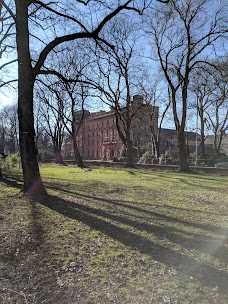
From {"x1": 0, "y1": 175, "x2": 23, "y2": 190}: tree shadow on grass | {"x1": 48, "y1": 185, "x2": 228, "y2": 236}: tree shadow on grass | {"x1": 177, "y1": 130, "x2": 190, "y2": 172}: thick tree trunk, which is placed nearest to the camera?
{"x1": 48, "y1": 185, "x2": 228, "y2": 236}: tree shadow on grass

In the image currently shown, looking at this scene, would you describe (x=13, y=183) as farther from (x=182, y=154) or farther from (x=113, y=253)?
(x=182, y=154)

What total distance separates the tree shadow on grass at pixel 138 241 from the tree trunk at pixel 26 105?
916 mm

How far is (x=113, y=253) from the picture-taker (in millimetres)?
4281

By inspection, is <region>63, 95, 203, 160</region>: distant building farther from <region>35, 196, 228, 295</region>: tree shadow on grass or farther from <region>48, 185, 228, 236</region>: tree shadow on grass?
<region>35, 196, 228, 295</region>: tree shadow on grass

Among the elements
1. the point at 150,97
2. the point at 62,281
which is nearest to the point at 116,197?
the point at 62,281

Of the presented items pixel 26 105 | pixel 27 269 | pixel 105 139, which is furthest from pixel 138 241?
pixel 105 139

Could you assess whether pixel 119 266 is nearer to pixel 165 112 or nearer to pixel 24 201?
pixel 24 201

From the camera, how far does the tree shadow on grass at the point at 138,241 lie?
3525 mm

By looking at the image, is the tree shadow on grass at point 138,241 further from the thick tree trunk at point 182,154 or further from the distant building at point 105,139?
the distant building at point 105,139

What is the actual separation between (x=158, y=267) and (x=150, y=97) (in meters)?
31.9

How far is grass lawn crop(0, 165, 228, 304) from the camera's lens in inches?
124

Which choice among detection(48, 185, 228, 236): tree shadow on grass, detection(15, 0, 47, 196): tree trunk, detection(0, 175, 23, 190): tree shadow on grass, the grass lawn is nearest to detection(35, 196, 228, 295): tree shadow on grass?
the grass lawn

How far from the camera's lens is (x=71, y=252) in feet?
14.2

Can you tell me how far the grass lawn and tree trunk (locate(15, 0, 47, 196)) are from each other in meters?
1.12
